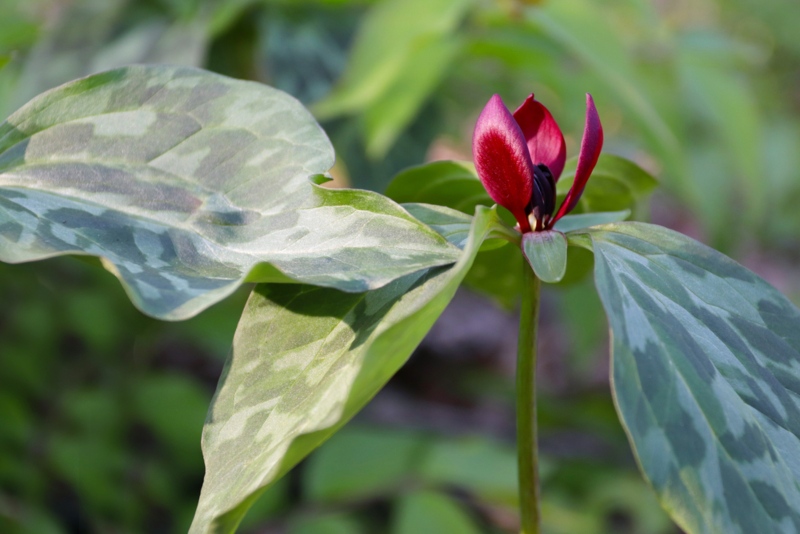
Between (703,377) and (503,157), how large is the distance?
0.36 feet

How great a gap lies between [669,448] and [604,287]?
55 millimetres

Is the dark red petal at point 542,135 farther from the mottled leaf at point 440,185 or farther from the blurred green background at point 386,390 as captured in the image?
the blurred green background at point 386,390

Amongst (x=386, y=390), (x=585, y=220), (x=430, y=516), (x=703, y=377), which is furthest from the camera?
(x=386, y=390)

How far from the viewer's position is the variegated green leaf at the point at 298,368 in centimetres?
22

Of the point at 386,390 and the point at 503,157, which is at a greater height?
the point at 503,157

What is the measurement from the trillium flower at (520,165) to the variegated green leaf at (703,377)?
2cm

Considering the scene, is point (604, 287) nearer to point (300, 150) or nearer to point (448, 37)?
point (300, 150)

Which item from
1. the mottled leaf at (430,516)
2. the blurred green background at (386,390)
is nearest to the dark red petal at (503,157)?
the blurred green background at (386,390)

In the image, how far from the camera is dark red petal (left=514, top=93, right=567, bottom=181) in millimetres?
321

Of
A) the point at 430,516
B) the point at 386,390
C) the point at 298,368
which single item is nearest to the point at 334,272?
the point at 298,368

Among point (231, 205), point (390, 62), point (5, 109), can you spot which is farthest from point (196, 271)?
point (5, 109)

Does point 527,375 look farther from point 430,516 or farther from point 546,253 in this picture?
point 430,516

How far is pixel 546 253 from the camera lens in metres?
0.27

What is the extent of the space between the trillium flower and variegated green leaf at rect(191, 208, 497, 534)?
21 mm
